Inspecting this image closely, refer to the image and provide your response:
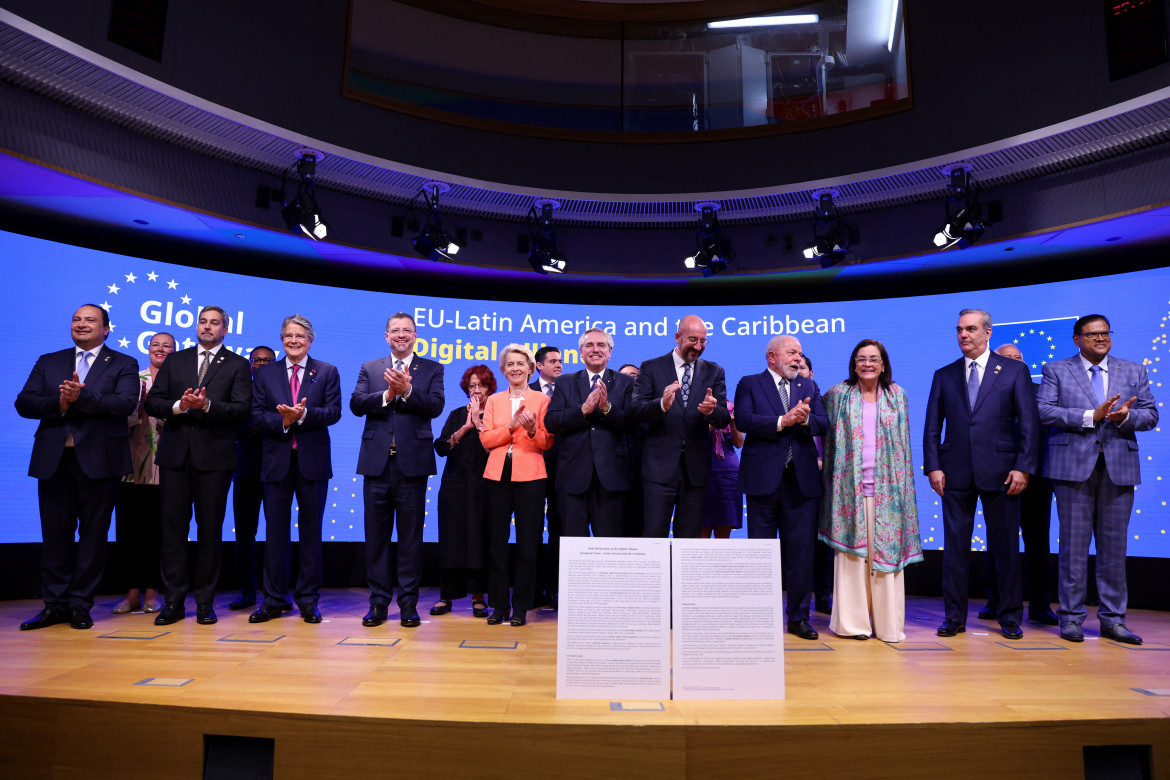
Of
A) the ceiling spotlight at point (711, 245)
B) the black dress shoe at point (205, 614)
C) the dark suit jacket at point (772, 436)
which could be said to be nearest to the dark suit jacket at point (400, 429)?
the black dress shoe at point (205, 614)

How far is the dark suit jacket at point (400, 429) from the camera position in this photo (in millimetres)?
4258

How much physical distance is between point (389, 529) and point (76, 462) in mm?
1825

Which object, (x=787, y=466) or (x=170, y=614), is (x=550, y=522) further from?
(x=170, y=614)

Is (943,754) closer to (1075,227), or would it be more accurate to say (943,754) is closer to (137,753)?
(137,753)

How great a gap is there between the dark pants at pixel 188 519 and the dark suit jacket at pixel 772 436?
3.15 metres

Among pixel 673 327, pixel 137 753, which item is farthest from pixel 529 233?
pixel 137 753

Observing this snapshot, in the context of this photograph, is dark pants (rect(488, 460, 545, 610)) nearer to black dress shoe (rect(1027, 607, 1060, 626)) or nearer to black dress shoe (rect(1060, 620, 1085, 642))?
black dress shoe (rect(1060, 620, 1085, 642))

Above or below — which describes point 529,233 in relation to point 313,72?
below

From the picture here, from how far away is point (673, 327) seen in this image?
7148 millimetres

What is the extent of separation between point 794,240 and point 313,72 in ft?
13.9

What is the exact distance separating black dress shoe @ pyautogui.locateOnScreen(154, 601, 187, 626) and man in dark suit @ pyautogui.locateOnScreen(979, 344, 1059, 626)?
5.14m

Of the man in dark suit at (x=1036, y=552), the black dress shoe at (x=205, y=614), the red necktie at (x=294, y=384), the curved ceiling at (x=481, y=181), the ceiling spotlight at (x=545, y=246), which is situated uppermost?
the curved ceiling at (x=481, y=181)

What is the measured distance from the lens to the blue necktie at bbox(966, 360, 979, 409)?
428 cm

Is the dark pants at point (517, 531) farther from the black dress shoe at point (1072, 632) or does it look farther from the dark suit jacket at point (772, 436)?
the black dress shoe at point (1072, 632)
